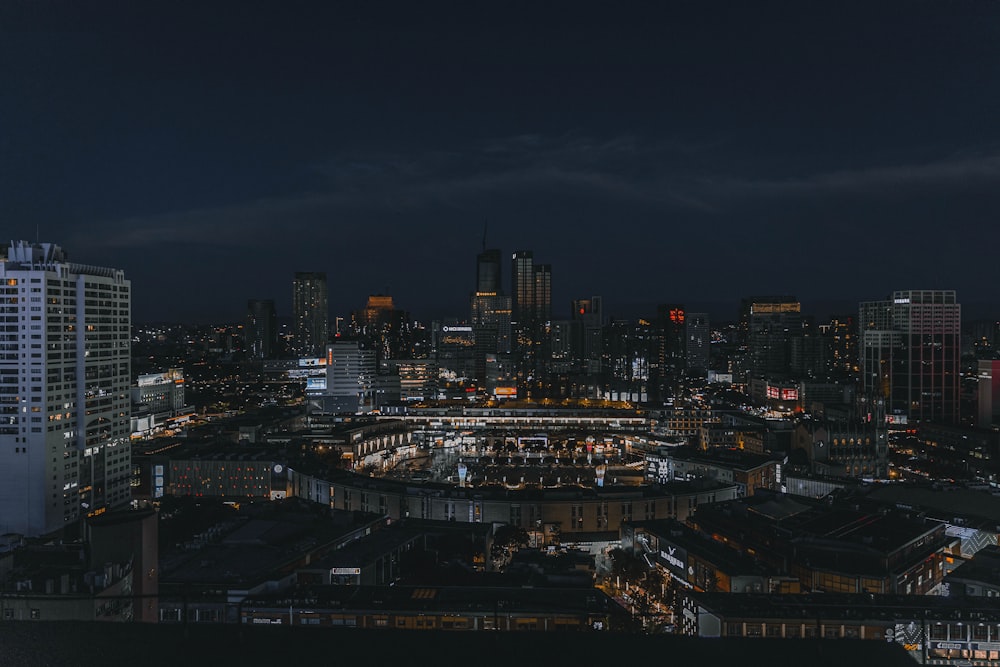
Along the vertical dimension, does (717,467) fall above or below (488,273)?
below

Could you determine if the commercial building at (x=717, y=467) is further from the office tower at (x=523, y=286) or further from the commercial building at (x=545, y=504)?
the office tower at (x=523, y=286)

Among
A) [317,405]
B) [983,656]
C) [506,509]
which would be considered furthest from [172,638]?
[317,405]

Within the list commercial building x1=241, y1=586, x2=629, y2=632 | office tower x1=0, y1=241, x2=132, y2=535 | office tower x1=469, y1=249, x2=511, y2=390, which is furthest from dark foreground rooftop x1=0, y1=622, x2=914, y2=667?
office tower x1=469, y1=249, x2=511, y2=390

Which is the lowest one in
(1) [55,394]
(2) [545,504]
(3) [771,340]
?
(2) [545,504]

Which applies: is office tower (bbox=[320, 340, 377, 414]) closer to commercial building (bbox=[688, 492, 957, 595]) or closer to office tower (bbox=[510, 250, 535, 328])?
commercial building (bbox=[688, 492, 957, 595])

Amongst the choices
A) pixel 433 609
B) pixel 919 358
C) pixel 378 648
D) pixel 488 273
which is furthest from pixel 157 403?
pixel 488 273

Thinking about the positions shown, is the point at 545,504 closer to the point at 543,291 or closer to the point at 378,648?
the point at 378,648

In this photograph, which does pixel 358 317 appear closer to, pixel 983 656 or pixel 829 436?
pixel 829 436

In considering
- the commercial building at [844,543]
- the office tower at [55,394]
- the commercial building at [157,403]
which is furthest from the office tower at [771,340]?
the office tower at [55,394]
